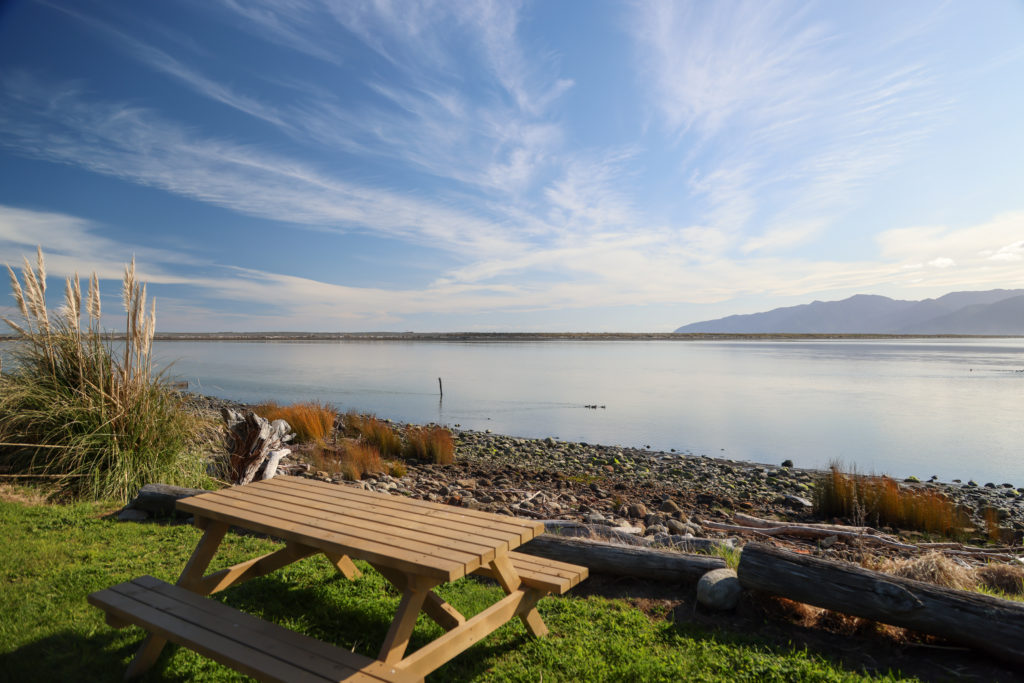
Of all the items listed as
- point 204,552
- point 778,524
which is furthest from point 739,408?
point 204,552

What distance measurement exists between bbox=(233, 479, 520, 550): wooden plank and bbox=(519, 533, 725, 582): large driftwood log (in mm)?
1567

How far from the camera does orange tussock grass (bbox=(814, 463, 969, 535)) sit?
8.27 meters

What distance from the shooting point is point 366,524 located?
2891mm

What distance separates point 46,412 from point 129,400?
34.0 inches

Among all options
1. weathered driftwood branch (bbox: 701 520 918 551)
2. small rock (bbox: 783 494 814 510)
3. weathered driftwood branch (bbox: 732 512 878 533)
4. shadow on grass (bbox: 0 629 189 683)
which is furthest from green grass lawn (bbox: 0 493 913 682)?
small rock (bbox: 783 494 814 510)

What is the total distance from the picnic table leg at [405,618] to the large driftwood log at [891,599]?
2261 mm

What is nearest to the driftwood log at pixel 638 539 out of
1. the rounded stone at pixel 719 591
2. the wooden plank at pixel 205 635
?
the rounded stone at pixel 719 591

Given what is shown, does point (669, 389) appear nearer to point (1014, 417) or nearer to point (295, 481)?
point (1014, 417)

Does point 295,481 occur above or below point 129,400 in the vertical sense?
below

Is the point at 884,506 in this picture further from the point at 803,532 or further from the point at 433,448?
the point at 433,448

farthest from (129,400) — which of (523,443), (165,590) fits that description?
(523,443)

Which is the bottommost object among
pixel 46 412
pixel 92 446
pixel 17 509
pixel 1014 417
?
pixel 1014 417

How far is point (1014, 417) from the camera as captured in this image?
2020 centimetres

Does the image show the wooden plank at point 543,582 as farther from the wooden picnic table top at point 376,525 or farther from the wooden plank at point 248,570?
the wooden plank at point 248,570
